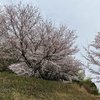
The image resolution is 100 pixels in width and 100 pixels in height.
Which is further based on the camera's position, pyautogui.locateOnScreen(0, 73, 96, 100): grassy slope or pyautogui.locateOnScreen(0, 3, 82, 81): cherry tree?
pyautogui.locateOnScreen(0, 3, 82, 81): cherry tree

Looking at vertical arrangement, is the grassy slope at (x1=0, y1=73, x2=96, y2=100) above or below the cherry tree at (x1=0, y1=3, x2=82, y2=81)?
below

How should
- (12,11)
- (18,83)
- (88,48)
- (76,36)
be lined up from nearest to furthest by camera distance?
(18,83)
(12,11)
(88,48)
(76,36)

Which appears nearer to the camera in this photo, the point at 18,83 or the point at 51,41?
the point at 18,83

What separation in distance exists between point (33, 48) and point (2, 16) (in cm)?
402

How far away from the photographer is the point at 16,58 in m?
11.2

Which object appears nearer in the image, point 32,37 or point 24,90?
point 24,90

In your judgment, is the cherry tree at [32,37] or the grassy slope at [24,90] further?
the cherry tree at [32,37]

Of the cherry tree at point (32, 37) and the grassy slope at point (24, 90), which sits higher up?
the cherry tree at point (32, 37)

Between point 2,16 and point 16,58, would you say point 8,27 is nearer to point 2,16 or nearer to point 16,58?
point 2,16

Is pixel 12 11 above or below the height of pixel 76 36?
above

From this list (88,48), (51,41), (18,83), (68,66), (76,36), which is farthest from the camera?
(68,66)

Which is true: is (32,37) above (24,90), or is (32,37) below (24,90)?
above

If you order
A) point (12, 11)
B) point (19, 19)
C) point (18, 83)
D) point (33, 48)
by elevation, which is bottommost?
point (18, 83)

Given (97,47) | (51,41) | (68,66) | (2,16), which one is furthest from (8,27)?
(97,47)
